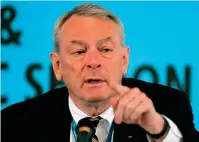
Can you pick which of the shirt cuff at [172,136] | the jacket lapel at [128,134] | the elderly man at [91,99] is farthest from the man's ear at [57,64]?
the shirt cuff at [172,136]

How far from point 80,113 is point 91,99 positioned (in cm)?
12

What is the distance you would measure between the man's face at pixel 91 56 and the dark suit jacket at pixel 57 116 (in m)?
0.14

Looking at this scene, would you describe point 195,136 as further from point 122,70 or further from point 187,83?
point 187,83

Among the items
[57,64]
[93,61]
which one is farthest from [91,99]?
[57,64]

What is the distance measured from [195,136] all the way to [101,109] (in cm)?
31

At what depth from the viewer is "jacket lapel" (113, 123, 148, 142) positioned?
4.64 ft

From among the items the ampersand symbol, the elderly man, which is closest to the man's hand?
the elderly man

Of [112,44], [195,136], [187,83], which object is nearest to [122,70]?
[112,44]

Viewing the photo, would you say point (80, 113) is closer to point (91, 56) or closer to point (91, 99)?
point (91, 99)

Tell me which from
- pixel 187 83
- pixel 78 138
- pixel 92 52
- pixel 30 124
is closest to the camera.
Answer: pixel 78 138

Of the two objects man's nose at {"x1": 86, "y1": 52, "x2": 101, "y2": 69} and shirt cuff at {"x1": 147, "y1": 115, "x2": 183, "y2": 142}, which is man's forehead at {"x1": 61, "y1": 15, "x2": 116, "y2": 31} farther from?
shirt cuff at {"x1": 147, "y1": 115, "x2": 183, "y2": 142}

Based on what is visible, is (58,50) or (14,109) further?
(14,109)

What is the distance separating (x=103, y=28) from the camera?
1.37 meters

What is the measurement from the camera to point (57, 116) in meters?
1.53
